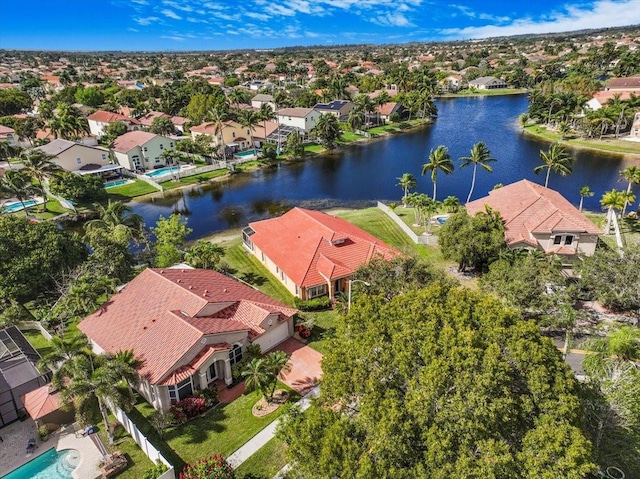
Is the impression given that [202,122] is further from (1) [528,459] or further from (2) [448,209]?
(1) [528,459]

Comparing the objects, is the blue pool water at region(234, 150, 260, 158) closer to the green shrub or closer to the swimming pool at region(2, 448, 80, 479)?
the green shrub

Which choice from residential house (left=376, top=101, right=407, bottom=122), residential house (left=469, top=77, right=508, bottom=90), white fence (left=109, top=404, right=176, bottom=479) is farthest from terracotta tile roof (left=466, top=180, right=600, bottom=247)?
residential house (left=469, top=77, right=508, bottom=90)

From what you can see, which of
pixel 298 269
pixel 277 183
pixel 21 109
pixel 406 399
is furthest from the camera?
pixel 21 109

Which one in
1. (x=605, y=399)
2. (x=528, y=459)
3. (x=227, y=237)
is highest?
(x=528, y=459)

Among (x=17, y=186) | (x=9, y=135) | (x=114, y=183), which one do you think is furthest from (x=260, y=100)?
(x=17, y=186)

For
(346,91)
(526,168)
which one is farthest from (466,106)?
(526,168)

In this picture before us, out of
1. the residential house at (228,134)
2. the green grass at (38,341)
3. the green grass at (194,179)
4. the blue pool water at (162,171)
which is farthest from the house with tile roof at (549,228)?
the residential house at (228,134)
